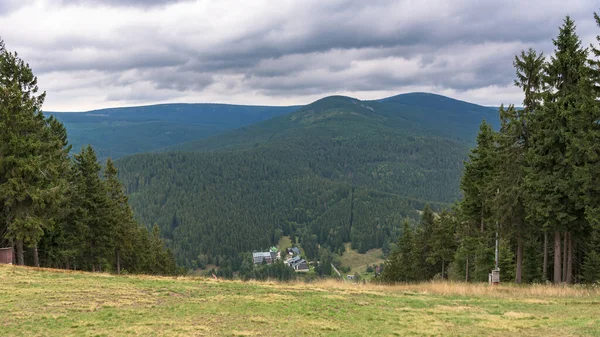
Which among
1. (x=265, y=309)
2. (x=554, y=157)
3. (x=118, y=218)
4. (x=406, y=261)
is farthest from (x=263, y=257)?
(x=265, y=309)

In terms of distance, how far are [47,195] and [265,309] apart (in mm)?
19803

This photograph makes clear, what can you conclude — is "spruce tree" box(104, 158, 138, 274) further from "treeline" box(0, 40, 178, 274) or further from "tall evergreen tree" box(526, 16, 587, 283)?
"tall evergreen tree" box(526, 16, 587, 283)

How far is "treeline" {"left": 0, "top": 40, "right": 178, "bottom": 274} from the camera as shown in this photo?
2720 centimetres

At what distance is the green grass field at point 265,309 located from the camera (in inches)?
508

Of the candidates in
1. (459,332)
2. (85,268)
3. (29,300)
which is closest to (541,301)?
(459,332)

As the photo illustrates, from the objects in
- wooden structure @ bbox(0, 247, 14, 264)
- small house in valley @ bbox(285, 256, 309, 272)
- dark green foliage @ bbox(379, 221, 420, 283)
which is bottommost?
small house in valley @ bbox(285, 256, 309, 272)

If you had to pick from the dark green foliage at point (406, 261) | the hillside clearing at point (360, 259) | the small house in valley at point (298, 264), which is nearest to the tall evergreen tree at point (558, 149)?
the dark green foliage at point (406, 261)

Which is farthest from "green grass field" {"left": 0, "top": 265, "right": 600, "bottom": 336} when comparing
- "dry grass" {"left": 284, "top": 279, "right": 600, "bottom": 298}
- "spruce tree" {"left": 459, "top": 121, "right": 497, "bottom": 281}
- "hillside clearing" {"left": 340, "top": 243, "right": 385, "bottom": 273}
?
"hillside clearing" {"left": 340, "top": 243, "right": 385, "bottom": 273}

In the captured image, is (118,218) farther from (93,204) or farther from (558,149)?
(558,149)

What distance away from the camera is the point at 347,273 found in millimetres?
158500

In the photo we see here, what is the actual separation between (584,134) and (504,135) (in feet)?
17.8

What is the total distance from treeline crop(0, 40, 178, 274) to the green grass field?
22.0ft

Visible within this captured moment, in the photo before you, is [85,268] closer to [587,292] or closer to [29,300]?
[29,300]

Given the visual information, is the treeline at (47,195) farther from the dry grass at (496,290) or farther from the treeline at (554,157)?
the treeline at (554,157)
